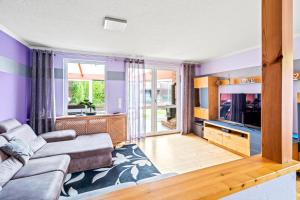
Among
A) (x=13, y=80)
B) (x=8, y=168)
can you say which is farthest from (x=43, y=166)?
(x=13, y=80)

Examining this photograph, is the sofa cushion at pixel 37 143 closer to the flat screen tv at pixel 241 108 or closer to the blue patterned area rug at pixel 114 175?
the blue patterned area rug at pixel 114 175

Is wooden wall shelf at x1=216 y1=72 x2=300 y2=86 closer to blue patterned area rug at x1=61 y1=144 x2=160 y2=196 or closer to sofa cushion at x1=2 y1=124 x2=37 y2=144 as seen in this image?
blue patterned area rug at x1=61 y1=144 x2=160 y2=196

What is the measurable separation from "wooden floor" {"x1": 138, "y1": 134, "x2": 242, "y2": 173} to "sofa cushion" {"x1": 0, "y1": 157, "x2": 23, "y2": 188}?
1.97 meters

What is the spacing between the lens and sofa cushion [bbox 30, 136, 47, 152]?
2427 millimetres

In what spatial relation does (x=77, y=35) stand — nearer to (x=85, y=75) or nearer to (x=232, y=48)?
(x=85, y=75)

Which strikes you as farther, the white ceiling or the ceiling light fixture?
the ceiling light fixture

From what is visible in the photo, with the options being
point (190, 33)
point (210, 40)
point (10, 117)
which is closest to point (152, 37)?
point (190, 33)

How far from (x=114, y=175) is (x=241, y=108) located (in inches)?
118

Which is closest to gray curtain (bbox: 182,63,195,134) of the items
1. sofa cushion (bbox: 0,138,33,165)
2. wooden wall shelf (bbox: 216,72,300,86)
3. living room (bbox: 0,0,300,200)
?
living room (bbox: 0,0,300,200)

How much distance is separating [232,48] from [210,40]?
0.85 metres

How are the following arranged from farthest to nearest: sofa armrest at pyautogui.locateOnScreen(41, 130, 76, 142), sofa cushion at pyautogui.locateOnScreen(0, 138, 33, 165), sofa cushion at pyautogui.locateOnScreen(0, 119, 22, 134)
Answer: sofa armrest at pyautogui.locateOnScreen(41, 130, 76, 142), sofa cushion at pyautogui.locateOnScreen(0, 119, 22, 134), sofa cushion at pyautogui.locateOnScreen(0, 138, 33, 165)

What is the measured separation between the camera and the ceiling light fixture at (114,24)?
214 cm

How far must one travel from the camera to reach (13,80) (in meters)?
2.83

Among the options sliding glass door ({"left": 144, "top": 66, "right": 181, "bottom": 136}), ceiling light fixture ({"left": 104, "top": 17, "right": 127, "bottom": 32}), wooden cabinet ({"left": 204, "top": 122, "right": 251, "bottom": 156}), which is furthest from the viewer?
sliding glass door ({"left": 144, "top": 66, "right": 181, "bottom": 136})
